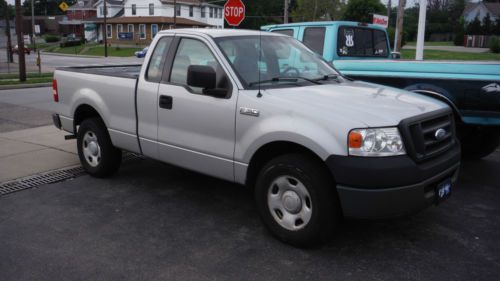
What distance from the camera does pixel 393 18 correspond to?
74.7 m

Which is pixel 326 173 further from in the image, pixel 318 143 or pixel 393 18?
pixel 393 18

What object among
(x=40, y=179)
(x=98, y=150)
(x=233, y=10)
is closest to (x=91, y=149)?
(x=98, y=150)

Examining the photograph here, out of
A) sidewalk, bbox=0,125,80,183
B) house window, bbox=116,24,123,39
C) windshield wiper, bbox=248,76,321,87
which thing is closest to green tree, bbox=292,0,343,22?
sidewalk, bbox=0,125,80,183

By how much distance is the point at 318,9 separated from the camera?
136 ft

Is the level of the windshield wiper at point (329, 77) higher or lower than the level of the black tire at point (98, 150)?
higher

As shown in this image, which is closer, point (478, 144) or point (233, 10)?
point (478, 144)

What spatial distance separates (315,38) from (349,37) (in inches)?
22.5

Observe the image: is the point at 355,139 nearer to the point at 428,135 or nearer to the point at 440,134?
the point at 428,135

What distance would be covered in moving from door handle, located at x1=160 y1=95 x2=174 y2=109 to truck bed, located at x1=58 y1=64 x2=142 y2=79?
0.69 m

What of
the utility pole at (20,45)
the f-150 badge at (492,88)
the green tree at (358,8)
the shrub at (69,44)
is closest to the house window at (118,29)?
the shrub at (69,44)

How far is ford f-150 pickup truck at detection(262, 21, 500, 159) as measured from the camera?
217 inches

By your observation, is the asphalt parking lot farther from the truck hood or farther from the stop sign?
the stop sign

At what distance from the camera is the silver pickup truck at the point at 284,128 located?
3.57 m

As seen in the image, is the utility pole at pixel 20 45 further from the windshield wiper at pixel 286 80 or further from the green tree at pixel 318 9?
the green tree at pixel 318 9
